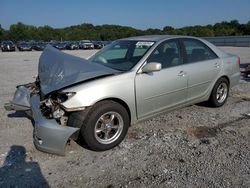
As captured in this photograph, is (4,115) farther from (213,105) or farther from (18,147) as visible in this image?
(213,105)

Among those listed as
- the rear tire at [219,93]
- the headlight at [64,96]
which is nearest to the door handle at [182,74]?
the rear tire at [219,93]

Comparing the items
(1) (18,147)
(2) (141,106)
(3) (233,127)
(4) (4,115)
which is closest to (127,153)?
(2) (141,106)

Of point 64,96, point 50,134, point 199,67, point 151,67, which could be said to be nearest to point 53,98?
point 64,96

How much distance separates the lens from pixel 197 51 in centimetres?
515

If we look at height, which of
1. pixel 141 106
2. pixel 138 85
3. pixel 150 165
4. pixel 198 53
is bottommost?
pixel 150 165

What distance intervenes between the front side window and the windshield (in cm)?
15

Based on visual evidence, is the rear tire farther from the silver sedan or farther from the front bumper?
the front bumper

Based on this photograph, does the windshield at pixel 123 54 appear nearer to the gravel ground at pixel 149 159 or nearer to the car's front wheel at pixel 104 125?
the car's front wheel at pixel 104 125

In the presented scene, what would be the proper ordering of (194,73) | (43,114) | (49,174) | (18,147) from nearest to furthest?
(49,174) < (43,114) < (18,147) < (194,73)

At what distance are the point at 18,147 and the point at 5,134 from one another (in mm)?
618

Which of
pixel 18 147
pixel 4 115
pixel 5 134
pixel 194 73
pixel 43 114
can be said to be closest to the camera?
pixel 43 114

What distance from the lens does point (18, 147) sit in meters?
3.93

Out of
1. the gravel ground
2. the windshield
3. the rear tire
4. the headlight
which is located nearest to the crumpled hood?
the headlight

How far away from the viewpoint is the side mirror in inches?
158
